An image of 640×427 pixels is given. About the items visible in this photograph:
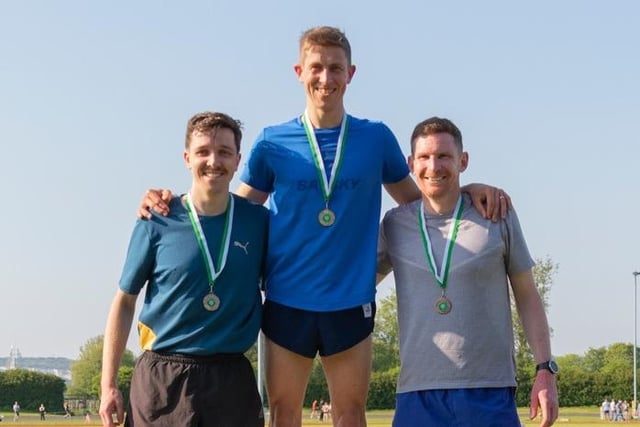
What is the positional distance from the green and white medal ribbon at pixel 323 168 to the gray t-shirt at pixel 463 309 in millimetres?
563

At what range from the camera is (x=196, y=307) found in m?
6.36

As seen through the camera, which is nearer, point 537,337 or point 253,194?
point 537,337

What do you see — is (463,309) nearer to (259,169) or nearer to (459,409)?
(459,409)

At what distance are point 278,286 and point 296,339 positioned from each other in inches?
14.3

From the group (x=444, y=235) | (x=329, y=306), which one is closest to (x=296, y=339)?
(x=329, y=306)

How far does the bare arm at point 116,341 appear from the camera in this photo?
6.37 m

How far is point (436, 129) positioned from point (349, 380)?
1.76 m

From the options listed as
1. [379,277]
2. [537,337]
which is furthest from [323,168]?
[537,337]

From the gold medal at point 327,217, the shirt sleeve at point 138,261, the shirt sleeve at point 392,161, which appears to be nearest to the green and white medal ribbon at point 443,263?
the gold medal at point 327,217

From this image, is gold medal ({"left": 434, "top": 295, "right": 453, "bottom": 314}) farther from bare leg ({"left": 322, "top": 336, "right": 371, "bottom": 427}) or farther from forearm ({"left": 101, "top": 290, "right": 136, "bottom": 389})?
forearm ({"left": 101, "top": 290, "right": 136, "bottom": 389})

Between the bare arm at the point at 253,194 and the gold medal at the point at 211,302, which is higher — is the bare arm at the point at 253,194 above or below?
above

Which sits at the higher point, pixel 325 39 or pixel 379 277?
pixel 325 39

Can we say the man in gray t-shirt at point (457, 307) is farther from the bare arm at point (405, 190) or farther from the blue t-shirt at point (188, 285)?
the blue t-shirt at point (188, 285)

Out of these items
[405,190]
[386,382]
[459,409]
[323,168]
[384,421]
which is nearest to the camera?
[459,409]
